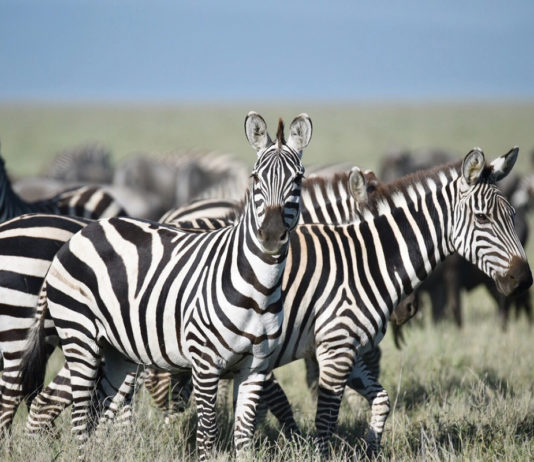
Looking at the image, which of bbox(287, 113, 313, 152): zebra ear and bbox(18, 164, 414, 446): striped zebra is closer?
bbox(287, 113, 313, 152): zebra ear

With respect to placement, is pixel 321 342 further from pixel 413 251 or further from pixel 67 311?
pixel 67 311

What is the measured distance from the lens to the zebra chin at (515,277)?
505 cm

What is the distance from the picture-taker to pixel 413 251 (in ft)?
17.7

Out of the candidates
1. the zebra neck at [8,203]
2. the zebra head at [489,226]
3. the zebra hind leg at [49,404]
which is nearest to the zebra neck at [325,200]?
the zebra head at [489,226]

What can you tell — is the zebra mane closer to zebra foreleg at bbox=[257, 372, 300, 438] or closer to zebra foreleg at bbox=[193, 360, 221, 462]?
zebra foreleg at bbox=[193, 360, 221, 462]

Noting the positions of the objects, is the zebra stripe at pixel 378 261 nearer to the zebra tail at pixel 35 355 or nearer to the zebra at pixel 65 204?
the zebra tail at pixel 35 355

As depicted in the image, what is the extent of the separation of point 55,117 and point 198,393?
210ft

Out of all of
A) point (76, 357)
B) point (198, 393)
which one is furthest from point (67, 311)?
point (198, 393)

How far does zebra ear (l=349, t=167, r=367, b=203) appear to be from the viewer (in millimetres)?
5820

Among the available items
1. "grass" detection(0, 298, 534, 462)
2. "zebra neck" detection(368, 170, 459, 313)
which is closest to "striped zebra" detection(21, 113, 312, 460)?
"grass" detection(0, 298, 534, 462)

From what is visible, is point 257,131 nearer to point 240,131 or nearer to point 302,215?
point 302,215

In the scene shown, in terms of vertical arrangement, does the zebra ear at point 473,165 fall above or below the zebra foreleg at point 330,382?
above

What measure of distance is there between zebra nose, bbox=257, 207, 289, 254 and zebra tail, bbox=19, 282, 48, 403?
197cm

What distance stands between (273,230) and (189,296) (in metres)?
0.94
